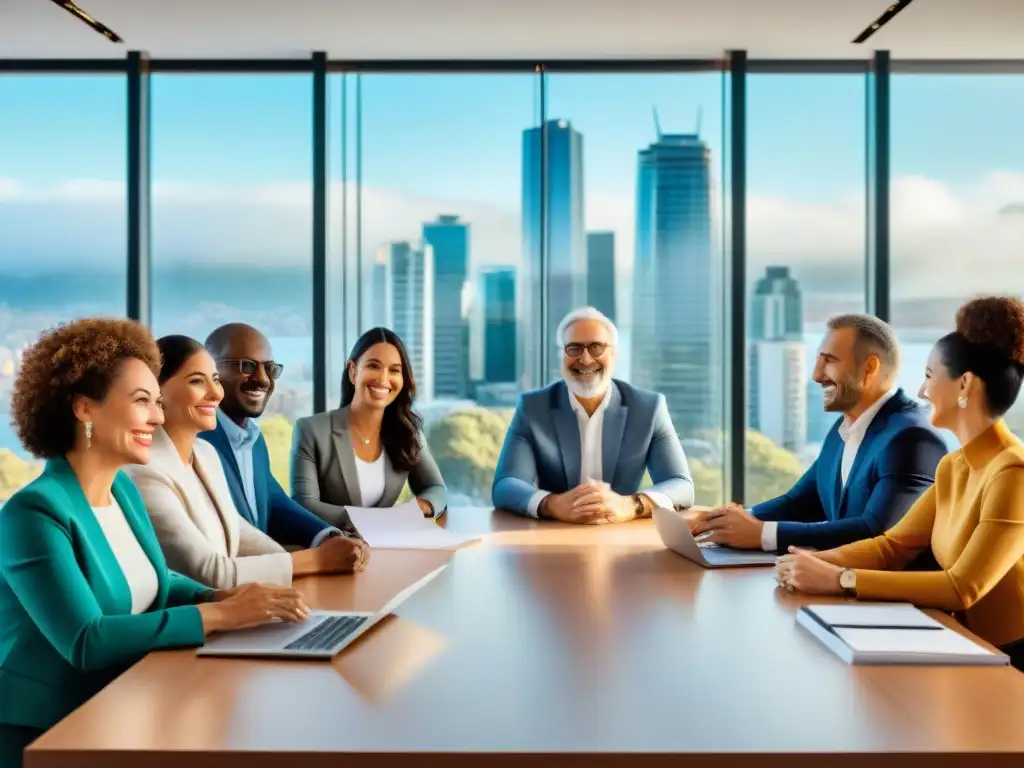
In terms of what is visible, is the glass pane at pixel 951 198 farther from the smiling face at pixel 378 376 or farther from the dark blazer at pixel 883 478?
the smiling face at pixel 378 376

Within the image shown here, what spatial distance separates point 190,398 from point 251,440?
60 centimetres

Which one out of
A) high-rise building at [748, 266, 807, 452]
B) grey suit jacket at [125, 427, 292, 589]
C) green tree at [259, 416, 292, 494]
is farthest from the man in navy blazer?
green tree at [259, 416, 292, 494]

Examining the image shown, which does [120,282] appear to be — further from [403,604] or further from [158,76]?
[403,604]

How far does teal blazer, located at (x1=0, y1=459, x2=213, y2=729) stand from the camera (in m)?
1.84

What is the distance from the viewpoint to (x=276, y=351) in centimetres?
600

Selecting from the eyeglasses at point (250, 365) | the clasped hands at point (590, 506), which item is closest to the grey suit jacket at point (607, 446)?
the clasped hands at point (590, 506)

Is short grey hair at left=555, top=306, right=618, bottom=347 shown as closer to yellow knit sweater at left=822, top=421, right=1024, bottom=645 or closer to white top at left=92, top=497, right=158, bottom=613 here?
yellow knit sweater at left=822, top=421, right=1024, bottom=645

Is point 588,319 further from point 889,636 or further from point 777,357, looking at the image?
point 889,636

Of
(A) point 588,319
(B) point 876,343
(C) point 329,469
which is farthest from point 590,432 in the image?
(B) point 876,343

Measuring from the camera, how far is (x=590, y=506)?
11.8 feet

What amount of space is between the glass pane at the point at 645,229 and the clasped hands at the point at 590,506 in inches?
94.3

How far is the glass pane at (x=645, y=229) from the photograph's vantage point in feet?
19.7

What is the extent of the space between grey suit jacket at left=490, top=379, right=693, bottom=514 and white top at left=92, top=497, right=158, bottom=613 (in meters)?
2.05

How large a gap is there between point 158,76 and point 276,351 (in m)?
1.79
